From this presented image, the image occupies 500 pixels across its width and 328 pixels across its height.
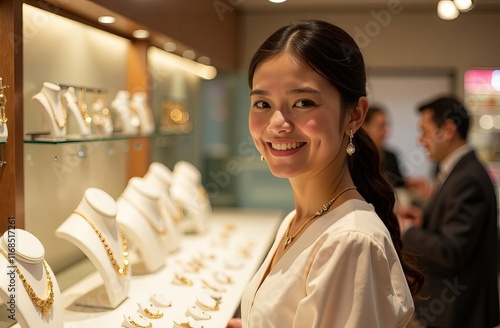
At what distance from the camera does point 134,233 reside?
2.30 m

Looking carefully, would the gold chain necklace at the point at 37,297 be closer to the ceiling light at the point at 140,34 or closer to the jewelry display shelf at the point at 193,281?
the jewelry display shelf at the point at 193,281

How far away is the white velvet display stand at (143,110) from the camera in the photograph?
2.81 metres

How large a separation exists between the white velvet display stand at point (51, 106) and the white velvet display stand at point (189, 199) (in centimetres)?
131

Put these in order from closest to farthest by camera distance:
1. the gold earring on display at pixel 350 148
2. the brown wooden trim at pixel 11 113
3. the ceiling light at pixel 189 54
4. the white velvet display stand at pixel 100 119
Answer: the gold earring on display at pixel 350 148 < the brown wooden trim at pixel 11 113 < the white velvet display stand at pixel 100 119 < the ceiling light at pixel 189 54

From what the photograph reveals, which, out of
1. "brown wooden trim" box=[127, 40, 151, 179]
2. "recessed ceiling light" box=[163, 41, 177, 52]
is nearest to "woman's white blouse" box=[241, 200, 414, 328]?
"brown wooden trim" box=[127, 40, 151, 179]

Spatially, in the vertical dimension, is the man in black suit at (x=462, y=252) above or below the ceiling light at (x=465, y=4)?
below

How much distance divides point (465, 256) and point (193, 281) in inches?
47.7

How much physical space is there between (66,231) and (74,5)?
0.81 m

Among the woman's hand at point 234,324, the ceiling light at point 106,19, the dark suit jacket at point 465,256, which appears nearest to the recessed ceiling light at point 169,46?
the ceiling light at point 106,19

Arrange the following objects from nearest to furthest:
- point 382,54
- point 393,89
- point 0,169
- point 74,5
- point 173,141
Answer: point 0,169 → point 74,5 → point 173,141 → point 382,54 → point 393,89

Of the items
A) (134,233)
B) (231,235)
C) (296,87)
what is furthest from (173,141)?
(296,87)

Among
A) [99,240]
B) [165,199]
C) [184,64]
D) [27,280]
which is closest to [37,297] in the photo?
[27,280]

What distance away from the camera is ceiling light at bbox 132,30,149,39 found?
103 inches

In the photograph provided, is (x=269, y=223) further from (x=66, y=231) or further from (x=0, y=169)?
(x=0, y=169)
